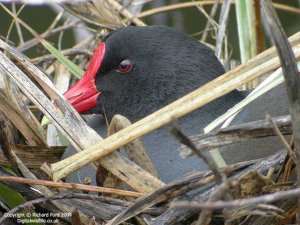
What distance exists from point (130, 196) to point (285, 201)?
30cm

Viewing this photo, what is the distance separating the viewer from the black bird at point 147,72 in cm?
230

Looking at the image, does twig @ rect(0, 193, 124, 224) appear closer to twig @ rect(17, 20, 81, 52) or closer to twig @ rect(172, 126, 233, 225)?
twig @ rect(172, 126, 233, 225)

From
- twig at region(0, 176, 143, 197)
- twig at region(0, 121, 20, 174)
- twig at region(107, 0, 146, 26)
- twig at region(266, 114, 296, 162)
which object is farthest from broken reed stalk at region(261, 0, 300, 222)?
twig at region(107, 0, 146, 26)

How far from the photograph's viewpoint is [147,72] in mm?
2346

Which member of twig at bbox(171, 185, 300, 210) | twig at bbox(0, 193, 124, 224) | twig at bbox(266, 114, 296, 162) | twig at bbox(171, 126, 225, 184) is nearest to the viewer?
twig at bbox(171, 185, 300, 210)

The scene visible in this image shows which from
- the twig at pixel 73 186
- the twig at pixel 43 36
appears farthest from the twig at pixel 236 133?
the twig at pixel 43 36

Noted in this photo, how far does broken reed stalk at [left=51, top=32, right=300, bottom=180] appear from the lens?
1.68m

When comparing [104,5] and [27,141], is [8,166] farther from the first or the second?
[104,5]

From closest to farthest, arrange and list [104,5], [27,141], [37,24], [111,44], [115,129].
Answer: [115,129]
[27,141]
[111,44]
[104,5]
[37,24]

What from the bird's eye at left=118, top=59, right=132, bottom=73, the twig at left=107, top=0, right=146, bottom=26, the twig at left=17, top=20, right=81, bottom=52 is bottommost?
the bird's eye at left=118, top=59, right=132, bottom=73

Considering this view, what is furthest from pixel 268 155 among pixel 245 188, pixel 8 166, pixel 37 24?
pixel 37 24

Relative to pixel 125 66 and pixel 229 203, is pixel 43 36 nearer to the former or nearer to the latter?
pixel 125 66

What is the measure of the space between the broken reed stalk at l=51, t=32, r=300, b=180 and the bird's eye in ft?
2.03

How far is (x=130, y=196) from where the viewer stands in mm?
1765
